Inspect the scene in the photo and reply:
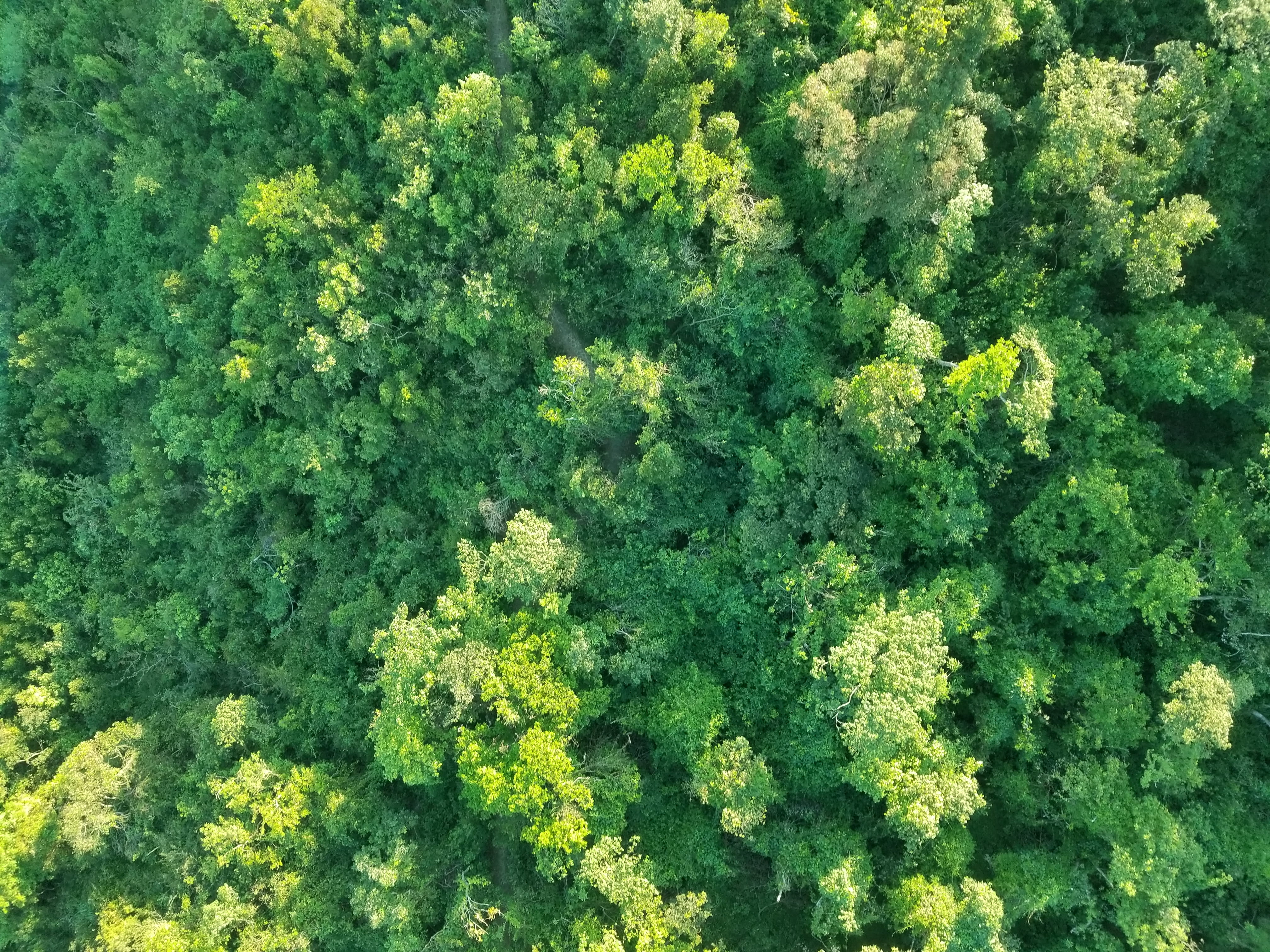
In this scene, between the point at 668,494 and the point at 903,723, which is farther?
the point at 668,494

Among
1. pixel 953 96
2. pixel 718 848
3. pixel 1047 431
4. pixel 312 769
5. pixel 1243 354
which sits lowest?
pixel 312 769

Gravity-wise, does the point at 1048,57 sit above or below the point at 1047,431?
above

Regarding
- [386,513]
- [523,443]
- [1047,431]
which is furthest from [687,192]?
[386,513]

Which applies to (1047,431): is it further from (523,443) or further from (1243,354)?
(523,443)

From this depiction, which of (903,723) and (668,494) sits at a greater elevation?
(668,494)

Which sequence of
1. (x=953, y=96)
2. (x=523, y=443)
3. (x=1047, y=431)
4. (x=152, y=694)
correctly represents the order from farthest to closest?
(x=152, y=694) < (x=523, y=443) < (x=1047, y=431) < (x=953, y=96)

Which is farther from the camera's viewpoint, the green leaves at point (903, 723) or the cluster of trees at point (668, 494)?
the cluster of trees at point (668, 494)

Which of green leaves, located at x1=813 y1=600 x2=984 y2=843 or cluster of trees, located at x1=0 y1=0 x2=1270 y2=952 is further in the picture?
cluster of trees, located at x1=0 y1=0 x2=1270 y2=952

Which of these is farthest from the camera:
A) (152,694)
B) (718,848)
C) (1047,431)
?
(152,694)
